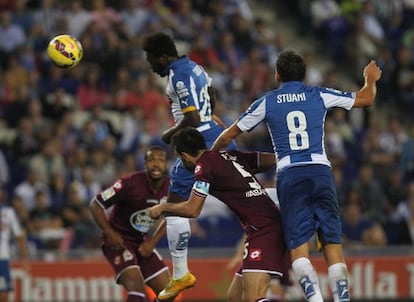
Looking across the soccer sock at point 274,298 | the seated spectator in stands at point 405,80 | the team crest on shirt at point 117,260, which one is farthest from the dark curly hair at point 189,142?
the seated spectator in stands at point 405,80

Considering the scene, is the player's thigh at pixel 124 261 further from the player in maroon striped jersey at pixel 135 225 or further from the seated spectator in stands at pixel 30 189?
the seated spectator in stands at pixel 30 189

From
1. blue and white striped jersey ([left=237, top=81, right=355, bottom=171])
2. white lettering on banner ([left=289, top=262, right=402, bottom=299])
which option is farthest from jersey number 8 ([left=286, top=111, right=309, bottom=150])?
white lettering on banner ([left=289, top=262, right=402, bottom=299])

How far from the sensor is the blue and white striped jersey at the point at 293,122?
35.5ft

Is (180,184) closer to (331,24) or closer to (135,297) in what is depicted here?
(135,297)

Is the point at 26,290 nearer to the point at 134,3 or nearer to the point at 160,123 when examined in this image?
the point at 160,123

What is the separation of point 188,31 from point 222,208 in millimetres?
4315

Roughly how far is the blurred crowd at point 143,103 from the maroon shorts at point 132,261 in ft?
12.2

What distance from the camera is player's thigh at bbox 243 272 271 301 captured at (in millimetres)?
10930

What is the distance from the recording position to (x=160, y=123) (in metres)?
19.2

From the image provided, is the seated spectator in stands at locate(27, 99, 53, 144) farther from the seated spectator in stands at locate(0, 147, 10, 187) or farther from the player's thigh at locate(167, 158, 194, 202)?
the player's thigh at locate(167, 158, 194, 202)

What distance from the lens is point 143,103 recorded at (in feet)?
64.4

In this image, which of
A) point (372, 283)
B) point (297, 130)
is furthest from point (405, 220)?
point (297, 130)

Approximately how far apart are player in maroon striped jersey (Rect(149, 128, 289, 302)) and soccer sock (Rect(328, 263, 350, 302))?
56cm

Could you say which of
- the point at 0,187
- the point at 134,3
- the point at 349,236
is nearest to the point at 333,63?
the point at 134,3
